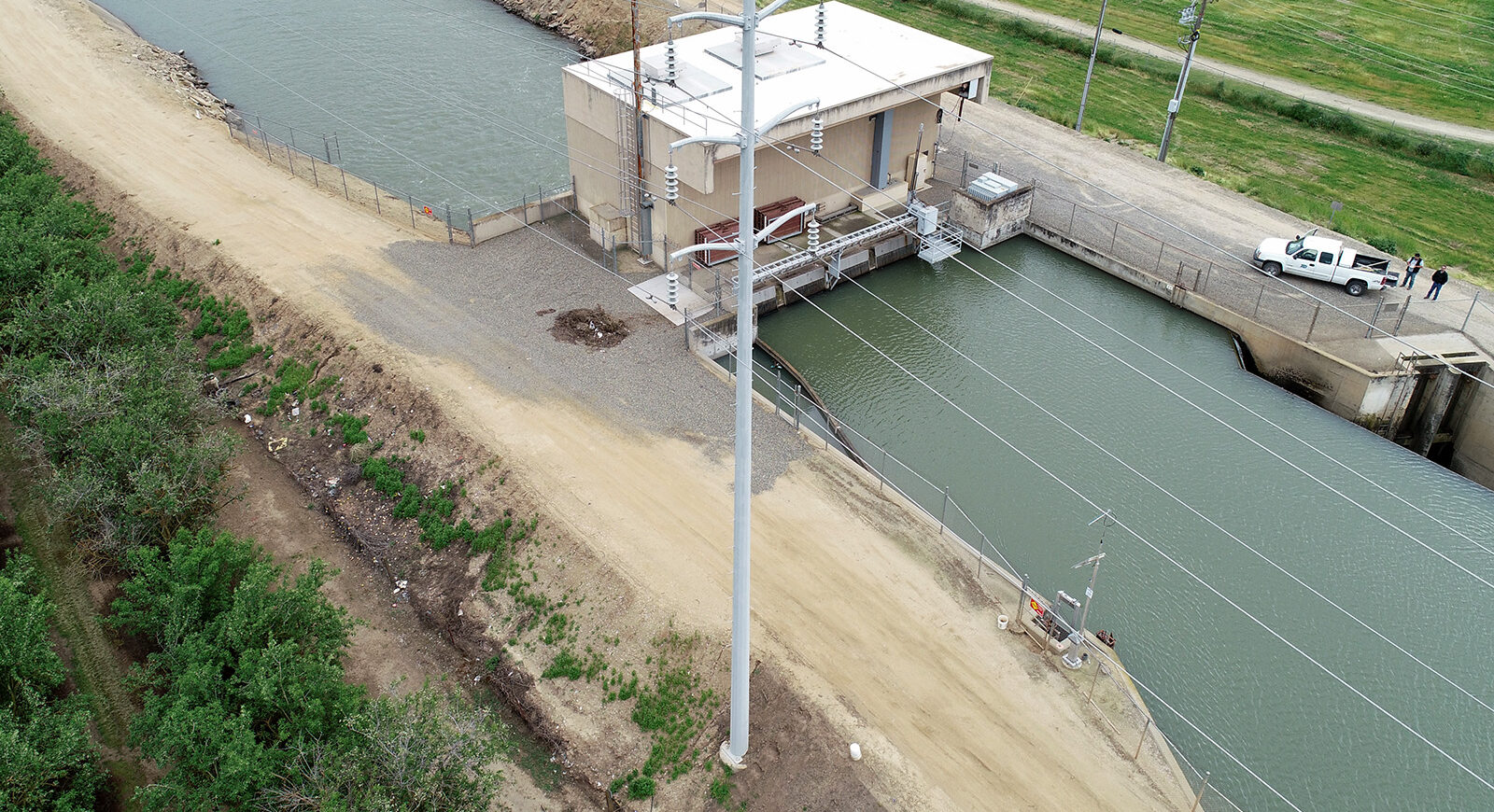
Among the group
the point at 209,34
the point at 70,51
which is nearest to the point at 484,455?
the point at 70,51

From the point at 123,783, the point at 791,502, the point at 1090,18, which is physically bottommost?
the point at 123,783

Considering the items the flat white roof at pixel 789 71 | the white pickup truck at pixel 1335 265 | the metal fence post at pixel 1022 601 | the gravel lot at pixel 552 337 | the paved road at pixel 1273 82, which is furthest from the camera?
the paved road at pixel 1273 82

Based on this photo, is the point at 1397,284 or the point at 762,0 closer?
the point at 1397,284

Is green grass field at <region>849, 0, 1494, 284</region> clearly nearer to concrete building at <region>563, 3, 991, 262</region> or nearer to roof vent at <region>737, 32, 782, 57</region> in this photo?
concrete building at <region>563, 3, 991, 262</region>

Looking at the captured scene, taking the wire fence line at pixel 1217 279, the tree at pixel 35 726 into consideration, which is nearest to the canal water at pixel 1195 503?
the wire fence line at pixel 1217 279

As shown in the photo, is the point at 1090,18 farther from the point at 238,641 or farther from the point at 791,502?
the point at 238,641

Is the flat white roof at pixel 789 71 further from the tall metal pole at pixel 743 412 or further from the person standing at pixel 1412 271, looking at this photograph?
the tall metal pole at pixel 743 412
